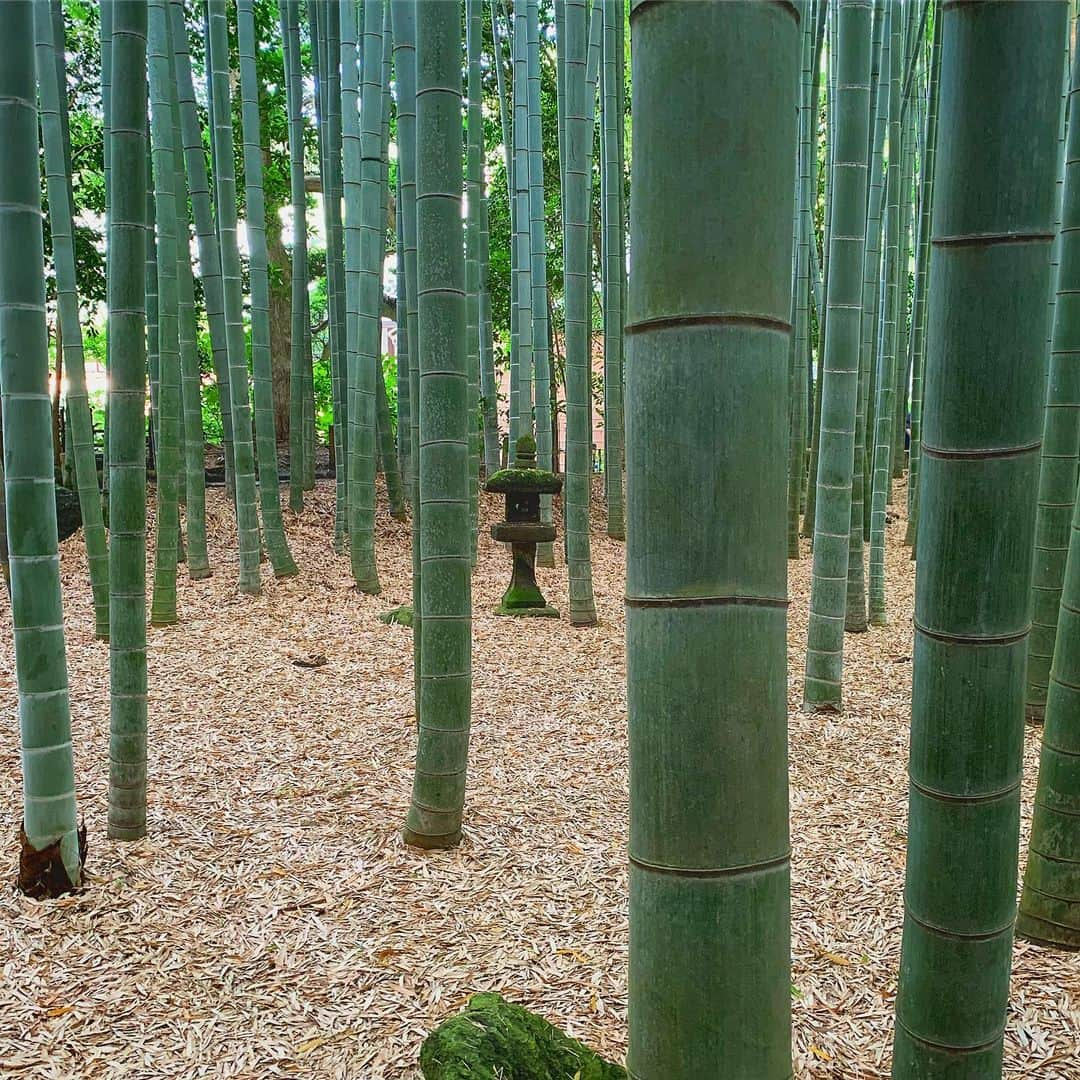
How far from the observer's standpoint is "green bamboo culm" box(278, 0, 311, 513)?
630 centimetres

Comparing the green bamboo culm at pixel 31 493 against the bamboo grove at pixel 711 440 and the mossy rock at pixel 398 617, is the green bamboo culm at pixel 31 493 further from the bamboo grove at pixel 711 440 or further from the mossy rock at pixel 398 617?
the mossy rock at pixel 398 617

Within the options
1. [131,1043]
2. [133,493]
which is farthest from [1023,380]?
[133,493]

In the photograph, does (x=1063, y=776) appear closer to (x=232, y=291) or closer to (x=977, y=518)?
(x=977, y=518)

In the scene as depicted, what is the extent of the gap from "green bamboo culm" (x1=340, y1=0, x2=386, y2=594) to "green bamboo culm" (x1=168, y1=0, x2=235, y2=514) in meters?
0.79

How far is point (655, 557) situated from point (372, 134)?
4.79 metres

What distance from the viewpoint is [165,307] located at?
481cm

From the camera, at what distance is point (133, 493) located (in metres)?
2.42

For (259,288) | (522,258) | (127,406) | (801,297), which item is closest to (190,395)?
(259,288)

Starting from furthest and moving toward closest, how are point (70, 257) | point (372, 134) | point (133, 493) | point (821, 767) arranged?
1. point (372, 134)
2. point (70, 257)
3. point (821, 767)
4. point (133, 493)

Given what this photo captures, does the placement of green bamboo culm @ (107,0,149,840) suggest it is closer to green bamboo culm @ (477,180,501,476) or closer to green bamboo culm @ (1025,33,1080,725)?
green bamboo culm @ (1025,33,1080,725)

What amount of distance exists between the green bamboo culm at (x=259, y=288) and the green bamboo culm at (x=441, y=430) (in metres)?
3.60

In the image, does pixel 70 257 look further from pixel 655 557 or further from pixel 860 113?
pixel 655 557

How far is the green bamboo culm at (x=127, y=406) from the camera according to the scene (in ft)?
7.35

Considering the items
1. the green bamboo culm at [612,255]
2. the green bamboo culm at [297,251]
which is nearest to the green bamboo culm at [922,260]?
the green bamboo culm at [612,255]
